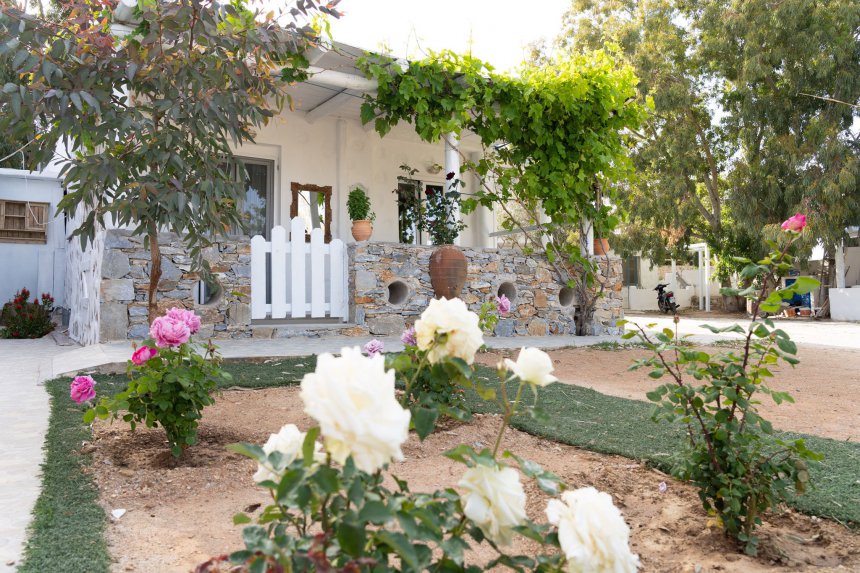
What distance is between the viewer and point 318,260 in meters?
7.11

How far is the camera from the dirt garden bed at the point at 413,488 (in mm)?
1775

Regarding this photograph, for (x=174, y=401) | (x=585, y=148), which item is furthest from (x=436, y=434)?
(x=585, y=148)

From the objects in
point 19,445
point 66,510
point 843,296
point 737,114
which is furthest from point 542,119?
point 843,296

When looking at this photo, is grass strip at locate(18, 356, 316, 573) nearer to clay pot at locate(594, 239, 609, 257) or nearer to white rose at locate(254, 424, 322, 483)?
white rose at locate(254, 424, 322, 483)

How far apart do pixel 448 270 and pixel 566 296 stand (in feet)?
8.01

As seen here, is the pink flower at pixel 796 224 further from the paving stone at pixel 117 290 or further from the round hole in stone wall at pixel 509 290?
the round hole in stone wall at pixel 509 290

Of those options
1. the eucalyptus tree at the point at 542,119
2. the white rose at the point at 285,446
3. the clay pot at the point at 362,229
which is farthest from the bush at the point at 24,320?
the white rose at the point at 285,446

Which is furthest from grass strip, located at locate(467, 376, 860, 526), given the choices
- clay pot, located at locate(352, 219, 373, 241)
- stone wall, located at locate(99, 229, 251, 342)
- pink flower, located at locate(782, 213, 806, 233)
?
clay pot, located at locate(352, 219, 373, 241)

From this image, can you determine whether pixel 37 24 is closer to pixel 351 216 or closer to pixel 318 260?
pixel 318 260

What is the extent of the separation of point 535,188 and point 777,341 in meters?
6.36

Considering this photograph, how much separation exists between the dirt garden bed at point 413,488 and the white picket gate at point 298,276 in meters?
3.31

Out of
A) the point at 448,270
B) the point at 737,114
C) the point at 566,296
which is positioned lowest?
the point at 566,296

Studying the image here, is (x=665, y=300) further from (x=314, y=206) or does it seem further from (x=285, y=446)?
(x=285, y=446)

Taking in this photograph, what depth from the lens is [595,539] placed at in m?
0.92
